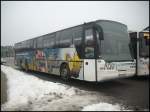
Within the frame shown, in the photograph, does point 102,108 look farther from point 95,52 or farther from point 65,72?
point 65,72

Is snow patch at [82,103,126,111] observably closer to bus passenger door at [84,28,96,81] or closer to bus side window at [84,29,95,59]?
bus passenger door at [84,28,96,81]

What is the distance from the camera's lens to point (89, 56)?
1033cm

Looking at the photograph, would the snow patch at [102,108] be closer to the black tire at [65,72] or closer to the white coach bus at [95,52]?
the white coach bus at [95,52]

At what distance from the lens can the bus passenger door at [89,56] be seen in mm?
10023

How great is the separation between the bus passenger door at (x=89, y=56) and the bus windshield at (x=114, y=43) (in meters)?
0.46

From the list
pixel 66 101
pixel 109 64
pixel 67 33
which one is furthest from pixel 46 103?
pixel 67 33

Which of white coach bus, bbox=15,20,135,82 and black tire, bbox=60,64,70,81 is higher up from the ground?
white coach bus, bbox=15,20,135,82

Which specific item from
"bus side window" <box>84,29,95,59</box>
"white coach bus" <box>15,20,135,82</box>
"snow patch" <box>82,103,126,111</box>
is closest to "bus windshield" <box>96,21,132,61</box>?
"white coach bus" <box>15,20,135,82</box>

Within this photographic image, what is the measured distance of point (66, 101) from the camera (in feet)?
25.1

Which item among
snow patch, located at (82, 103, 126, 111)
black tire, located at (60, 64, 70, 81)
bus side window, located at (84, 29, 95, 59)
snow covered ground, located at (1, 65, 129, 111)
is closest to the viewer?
snow patch, located at (82, 103, 126, 111)

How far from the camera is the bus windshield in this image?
10008 mm

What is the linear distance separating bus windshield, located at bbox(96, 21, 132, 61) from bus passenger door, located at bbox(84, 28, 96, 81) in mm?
464

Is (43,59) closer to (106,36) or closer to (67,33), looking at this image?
(67,33)

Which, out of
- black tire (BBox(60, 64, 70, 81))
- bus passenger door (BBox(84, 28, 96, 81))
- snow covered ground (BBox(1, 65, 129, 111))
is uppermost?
bus passenger door (BBox(84, 28, 96, 81))
